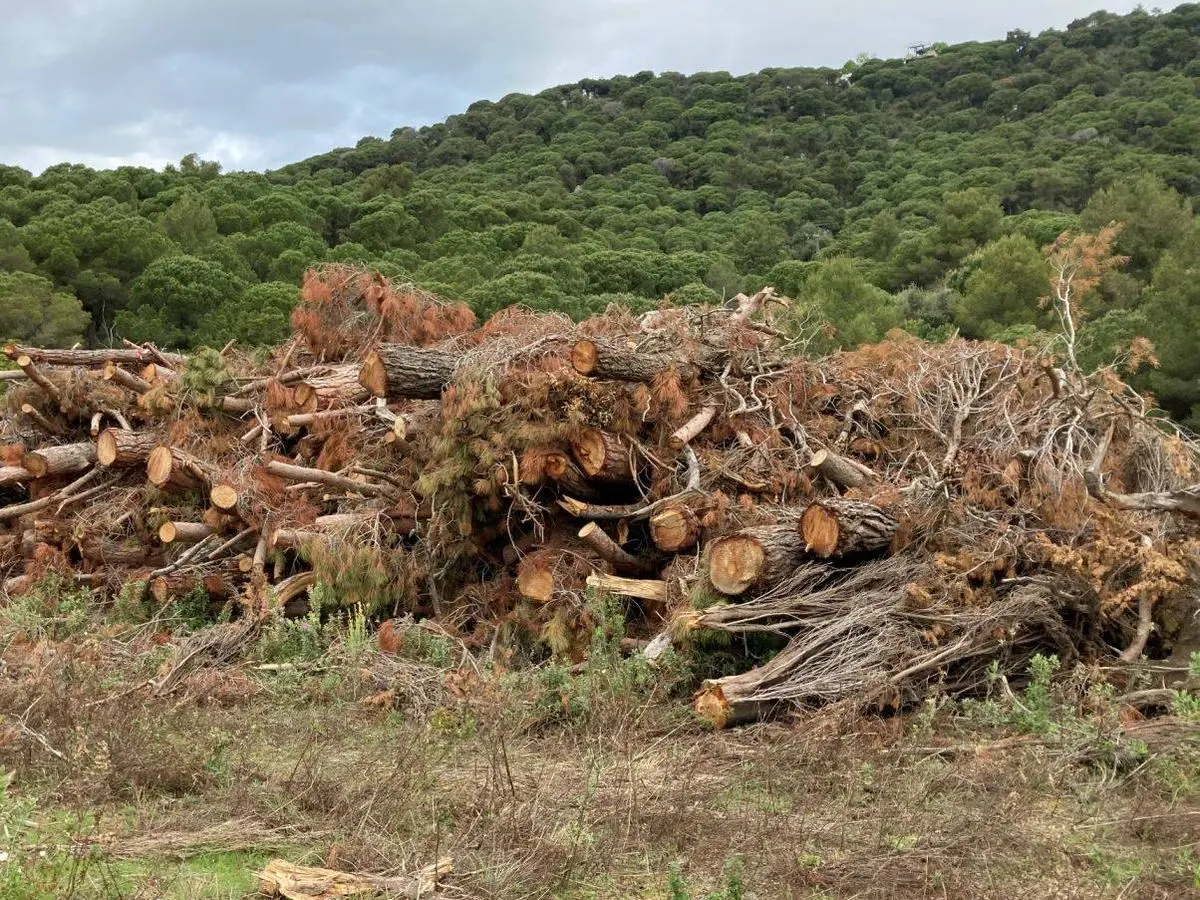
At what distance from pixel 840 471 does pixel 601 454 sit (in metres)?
1.60

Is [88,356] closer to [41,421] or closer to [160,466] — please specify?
[41,421]

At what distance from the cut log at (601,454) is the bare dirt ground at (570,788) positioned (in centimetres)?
156

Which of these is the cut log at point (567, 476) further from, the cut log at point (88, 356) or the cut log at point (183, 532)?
the cut log at point (88, 356)

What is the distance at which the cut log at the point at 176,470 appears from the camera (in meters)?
7.90

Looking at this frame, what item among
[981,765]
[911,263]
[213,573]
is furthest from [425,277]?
[981,765]

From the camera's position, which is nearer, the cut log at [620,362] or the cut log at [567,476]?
the cut log at [567,476]

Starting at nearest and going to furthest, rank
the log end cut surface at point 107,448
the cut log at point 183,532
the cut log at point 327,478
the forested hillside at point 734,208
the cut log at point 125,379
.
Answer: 1. the cut log at point 327,478
2. the cut log at point 183,532
3. the log end cut surface at point 107,448
4. the cut log at point 125,379
5. the forested hillside at point 734,208

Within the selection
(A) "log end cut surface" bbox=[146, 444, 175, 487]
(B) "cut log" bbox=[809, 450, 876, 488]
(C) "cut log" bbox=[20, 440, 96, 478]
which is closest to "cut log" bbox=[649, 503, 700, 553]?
(B) "cut log" bbox=[809, 450, 876, 488]

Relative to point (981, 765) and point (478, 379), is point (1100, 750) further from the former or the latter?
point (478, 379)

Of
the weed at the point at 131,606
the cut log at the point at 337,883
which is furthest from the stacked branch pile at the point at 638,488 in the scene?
the cut log at the point at 337,883

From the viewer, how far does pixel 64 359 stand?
946 centimetres

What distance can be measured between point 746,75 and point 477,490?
70.0 metres

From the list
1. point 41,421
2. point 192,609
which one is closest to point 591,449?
point 192,609

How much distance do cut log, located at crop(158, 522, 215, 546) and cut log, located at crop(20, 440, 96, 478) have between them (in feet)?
4.54
